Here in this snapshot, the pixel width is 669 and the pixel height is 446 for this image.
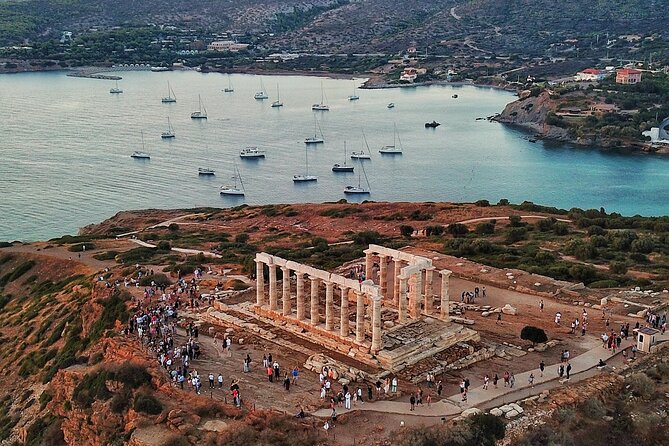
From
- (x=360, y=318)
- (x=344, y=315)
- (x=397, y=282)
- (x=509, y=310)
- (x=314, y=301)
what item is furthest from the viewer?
(x=509, y=310)

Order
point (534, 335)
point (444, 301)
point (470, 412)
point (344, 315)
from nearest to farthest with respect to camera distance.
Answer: point (470, 412) < point (344, 315) < point (534, 335) < point (444, 301)

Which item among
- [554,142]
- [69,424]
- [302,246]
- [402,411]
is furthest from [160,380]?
[554,142]

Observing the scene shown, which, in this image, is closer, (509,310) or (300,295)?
(300,295)

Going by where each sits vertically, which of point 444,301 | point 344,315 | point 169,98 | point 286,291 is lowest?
point 169,98

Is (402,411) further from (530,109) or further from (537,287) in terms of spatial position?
(530,109)

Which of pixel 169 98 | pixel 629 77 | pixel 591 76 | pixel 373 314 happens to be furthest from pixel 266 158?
pixel 373 314

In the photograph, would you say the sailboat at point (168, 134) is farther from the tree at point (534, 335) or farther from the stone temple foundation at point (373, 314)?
the tree at point (534, 335)

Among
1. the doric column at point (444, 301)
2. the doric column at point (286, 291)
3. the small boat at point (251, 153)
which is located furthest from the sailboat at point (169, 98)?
the doric column at point (444, 301)

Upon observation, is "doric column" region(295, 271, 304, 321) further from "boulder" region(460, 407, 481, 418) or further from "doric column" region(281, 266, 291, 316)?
"boulder" region(460, 407, 481, 418)

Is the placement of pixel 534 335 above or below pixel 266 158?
above

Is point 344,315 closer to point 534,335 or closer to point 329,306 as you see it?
point 329,306
